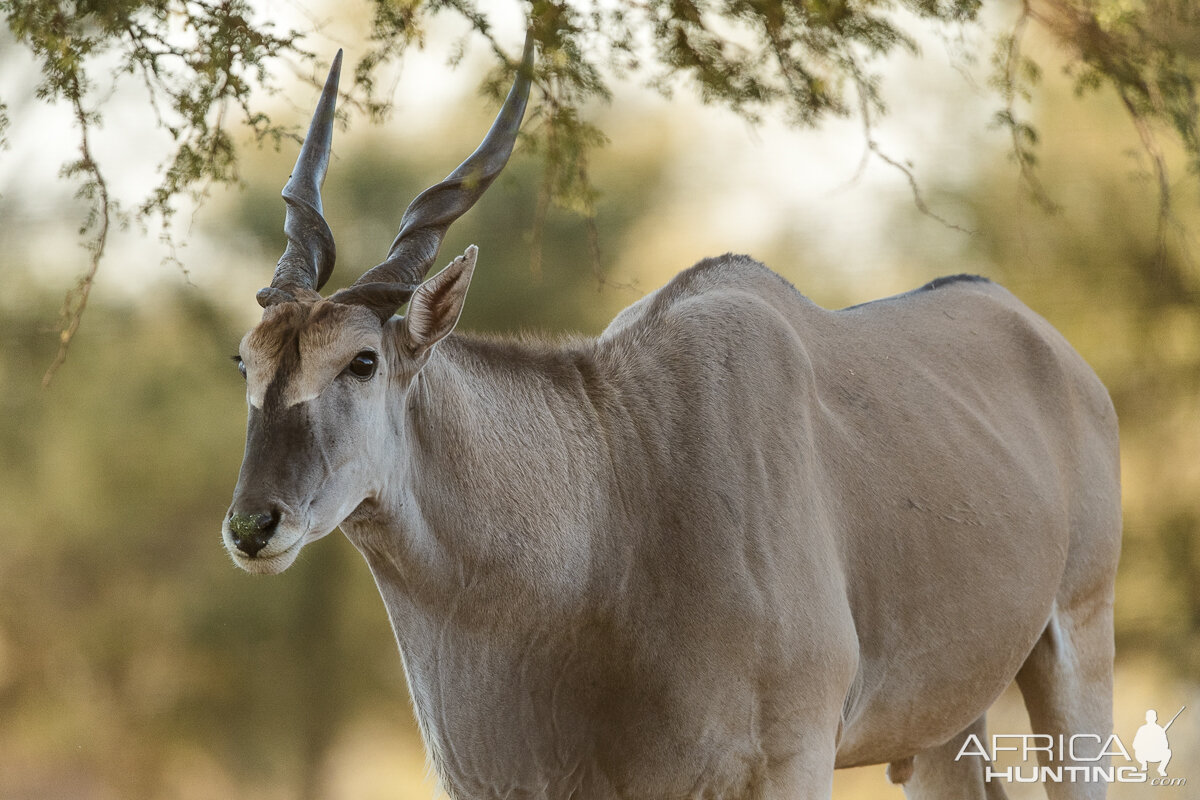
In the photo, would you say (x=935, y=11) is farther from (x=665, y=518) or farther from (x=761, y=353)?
(x=665, y=518)

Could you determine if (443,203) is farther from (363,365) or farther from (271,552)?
(271,552)

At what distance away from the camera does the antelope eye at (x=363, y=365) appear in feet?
9.42

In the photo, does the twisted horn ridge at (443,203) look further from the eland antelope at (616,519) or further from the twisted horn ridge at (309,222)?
the twisted horn ridge at (309,222)

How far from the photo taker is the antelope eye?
2871 mm

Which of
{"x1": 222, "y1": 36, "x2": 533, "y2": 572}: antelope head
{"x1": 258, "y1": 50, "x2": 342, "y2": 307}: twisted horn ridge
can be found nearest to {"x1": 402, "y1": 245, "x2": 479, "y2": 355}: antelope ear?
{"x1": 222, "y1": 36, "x2": 533, "y2": 572}: antelope head

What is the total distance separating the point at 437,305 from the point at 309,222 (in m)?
0.55

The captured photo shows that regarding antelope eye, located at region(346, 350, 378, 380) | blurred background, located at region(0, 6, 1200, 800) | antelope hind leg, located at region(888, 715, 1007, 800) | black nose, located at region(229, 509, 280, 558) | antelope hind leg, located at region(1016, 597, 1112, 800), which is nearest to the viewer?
black nose, located at region(229, 509, 280, 558)

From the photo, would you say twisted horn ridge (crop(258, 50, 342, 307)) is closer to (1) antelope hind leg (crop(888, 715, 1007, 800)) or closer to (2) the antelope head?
(2) the antelope head

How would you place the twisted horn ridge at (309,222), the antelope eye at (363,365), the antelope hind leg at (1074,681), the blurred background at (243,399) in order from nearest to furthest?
the antelope eye at (363,365), the twisted horn ridge at (309,222), the antelope hind leg at (1074,681), the blurred background at (243,399)

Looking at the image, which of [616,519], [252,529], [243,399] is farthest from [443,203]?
[243,399]

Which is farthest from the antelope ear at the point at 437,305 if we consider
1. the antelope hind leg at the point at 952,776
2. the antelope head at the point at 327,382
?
the antelope hind leg at the point at 952,776

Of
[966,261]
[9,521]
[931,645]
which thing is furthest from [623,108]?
[931,645]

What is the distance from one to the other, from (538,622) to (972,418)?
1766 millimetres

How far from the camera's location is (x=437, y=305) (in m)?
2.96
